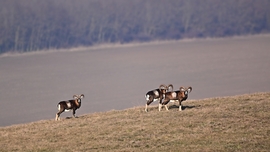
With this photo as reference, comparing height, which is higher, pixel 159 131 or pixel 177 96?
pixel 177 96

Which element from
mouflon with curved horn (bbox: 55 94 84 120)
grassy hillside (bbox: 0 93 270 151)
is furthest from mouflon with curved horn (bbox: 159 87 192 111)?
mouflon with curved horn (bbox: 55 94 84 120)

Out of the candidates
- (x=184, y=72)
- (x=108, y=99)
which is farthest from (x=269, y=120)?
(x=184, y=72)

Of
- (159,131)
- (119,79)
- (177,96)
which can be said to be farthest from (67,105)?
(119,79)

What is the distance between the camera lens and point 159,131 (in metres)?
22.9

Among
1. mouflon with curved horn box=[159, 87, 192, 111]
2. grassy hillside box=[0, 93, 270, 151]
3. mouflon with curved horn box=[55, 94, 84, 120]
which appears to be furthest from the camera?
mouflon with curved horn box=[55, 94, 84, 120]

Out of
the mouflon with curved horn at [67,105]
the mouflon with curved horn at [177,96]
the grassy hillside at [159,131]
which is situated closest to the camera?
the grassy hillside at [159,131]

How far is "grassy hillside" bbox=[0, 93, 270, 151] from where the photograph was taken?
20922mm

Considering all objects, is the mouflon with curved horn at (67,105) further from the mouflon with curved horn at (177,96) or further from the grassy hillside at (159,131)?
the mouflon with curved horn at (177,96)

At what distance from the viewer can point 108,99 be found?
5275 centimetres

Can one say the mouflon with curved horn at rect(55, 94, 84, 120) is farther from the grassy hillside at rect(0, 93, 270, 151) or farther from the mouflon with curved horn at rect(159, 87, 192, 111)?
the mouflon with curved horn at rect(159, 87, 192, 111)

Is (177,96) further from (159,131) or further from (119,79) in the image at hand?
(119,79)

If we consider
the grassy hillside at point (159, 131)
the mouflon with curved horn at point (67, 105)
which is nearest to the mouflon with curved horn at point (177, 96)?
the grassy hillside at point (159, 131)

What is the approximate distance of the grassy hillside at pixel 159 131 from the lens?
20922 millimetres

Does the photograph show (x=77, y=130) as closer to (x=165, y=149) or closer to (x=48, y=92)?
(x=165, y=149)
